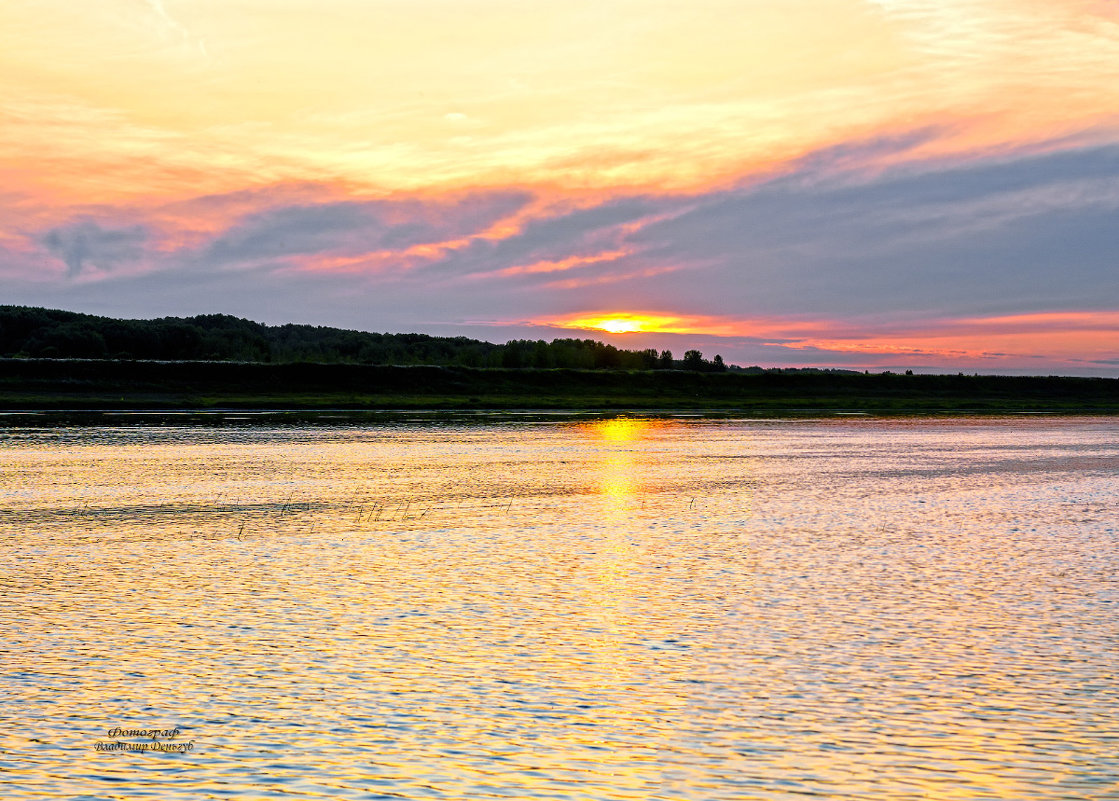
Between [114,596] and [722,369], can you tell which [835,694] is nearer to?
[114,596]

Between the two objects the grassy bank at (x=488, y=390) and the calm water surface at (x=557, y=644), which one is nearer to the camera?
the calm water surface at (x=557, y=644)

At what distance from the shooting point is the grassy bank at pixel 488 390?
74.8 m

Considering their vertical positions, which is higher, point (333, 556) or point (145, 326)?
point (145, 326)

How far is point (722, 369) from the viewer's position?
432 feet

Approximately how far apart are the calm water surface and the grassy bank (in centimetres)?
5000

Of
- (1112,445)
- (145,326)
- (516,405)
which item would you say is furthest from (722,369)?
(1112,445)

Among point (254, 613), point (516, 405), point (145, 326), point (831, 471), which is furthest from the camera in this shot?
point (145, 326)

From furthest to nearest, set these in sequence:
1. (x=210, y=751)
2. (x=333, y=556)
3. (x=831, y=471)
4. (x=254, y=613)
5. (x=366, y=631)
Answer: (x=831, y=471) → (x=333, y=556) → (x=254, y=613) → (x=366, y=631) → (x=210, y=751)

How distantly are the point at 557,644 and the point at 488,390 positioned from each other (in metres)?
85.0

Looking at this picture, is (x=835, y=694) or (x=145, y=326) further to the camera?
(x=145, y=326)

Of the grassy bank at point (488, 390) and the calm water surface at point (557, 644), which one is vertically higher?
the grassy bank at point (488, 390)

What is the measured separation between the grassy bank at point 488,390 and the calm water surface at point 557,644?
5000 centimetres

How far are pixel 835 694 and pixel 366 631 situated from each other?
167 inches

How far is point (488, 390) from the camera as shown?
94.9 m
